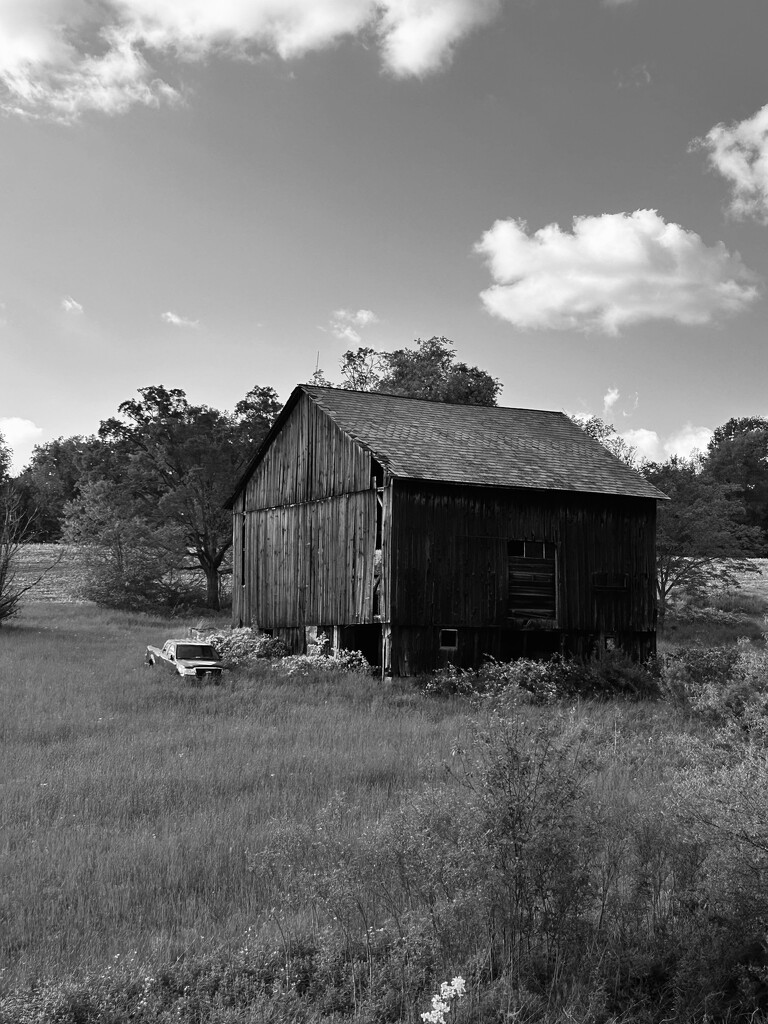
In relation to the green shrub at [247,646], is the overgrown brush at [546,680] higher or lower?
lower

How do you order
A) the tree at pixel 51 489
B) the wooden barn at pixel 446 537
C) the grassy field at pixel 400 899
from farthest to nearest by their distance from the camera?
1. the tree at pixel 51 489
2. the wooden barn at pixel 446 537
3. the grassy field at pixel 400 899

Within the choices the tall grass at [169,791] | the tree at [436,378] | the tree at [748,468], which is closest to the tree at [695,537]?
the tree at [436,378]

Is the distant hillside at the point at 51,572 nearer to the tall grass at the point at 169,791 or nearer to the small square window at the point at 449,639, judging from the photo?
the small square window at the point at 449,639

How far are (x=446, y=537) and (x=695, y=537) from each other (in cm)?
2212

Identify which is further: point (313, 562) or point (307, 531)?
point (307, 531)

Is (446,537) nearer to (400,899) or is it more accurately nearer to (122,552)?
(400,899)

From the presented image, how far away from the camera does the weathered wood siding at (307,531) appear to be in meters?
26.4

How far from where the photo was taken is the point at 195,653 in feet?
78.1

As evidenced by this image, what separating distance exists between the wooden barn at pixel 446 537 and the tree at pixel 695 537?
14.0 meters

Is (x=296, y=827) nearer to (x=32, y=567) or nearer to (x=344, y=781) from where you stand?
(x=344, y=781)

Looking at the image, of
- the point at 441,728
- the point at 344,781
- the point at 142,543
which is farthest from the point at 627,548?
the point at 142,543

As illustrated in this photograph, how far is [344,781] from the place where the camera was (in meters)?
13.1

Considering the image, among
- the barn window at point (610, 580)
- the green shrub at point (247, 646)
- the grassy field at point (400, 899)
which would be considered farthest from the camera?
the barn window at point (610, 580)

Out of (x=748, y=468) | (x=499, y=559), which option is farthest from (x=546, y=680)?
(x=748, y=468)
